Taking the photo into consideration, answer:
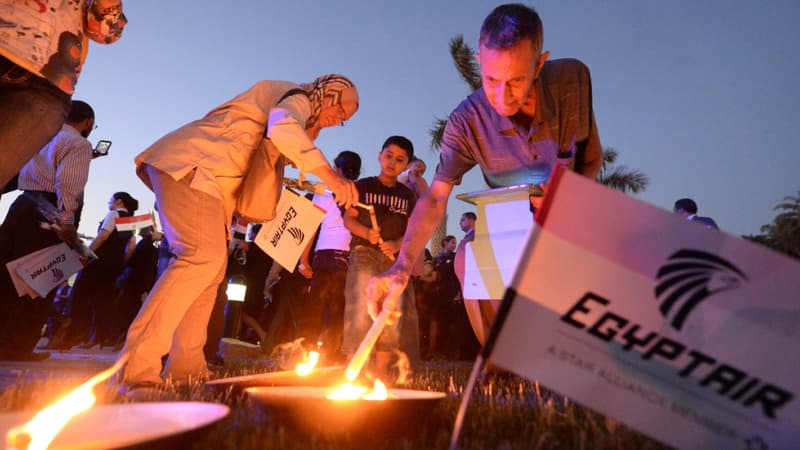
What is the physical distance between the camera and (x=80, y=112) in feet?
16.7

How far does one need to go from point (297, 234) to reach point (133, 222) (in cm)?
360

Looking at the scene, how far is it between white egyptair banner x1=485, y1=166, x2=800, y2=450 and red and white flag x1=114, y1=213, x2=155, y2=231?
25.1 feet

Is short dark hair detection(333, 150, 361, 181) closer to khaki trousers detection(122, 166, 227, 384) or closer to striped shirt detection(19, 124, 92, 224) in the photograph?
striped shirt detection(19, 124, 92, 224)

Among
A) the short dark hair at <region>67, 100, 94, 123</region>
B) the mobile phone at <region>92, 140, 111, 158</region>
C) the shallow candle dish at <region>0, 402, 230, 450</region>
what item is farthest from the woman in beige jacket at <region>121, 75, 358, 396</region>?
the mobile phone at <region>92, 140, 111, 158</region>

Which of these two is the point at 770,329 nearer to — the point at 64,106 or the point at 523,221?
the point at 523,221

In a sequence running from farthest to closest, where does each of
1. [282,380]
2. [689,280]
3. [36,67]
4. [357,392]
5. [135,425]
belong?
[36,67] < [282,380] < [357,392] < [135,425] < [689,280]

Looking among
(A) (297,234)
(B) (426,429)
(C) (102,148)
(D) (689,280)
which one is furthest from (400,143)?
(C) (102,148)

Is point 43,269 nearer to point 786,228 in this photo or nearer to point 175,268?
point 175,268

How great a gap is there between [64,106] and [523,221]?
2.56 m

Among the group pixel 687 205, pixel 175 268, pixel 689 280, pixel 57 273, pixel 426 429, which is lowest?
pixel 426 429

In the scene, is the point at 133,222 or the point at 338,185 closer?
the point at 338,185

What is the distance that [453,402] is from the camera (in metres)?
2.60

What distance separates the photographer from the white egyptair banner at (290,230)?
542 cm

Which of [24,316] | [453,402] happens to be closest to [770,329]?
[453,402]
